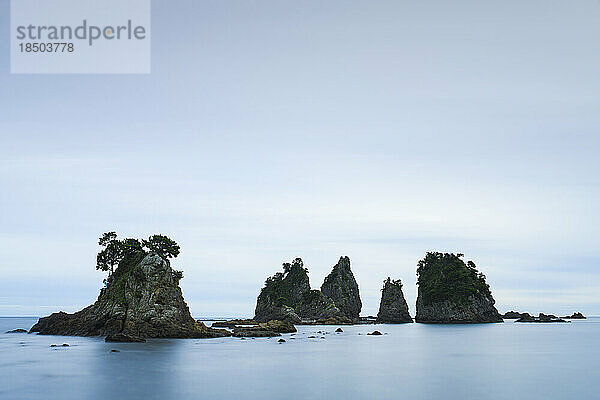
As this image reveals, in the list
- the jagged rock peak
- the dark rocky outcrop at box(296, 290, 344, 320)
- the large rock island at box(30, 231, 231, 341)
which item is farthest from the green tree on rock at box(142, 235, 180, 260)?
the dark rocky outcrop at box(296, 290, 344, 320)

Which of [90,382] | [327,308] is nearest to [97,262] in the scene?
[90,382]

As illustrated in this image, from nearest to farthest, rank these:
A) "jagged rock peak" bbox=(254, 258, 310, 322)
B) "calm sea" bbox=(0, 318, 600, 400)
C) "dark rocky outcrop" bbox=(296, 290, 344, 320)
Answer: "calm sea" bbox=(0, 318, 600, 400), "jagged rock peak" bbox=(254, 258, 310, 322), "dark rocky outcrop" bbox=(296, 290, 344, 320)

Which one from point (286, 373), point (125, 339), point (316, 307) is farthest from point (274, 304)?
point (286, 373)

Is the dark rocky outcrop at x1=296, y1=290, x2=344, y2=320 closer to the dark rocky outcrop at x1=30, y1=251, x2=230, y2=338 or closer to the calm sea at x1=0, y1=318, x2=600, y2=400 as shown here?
the dark rocky outcrop at x1=30, y1=251, x2=230, y2=338

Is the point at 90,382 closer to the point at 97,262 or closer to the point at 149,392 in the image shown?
the point at 149,392

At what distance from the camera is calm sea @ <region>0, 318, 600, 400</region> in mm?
41750

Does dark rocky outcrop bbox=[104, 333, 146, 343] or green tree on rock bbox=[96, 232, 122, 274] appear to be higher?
green tree on rock bbox=[96, 232, 122, 274]

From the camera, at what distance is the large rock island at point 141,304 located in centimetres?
9006

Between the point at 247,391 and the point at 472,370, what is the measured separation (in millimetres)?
26341

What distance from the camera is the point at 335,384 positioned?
4603 cm

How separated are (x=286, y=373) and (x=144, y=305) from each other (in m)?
44.2

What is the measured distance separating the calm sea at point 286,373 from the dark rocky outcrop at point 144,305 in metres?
10.2

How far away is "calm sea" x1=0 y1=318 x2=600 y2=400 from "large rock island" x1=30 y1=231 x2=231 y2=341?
10159 mm

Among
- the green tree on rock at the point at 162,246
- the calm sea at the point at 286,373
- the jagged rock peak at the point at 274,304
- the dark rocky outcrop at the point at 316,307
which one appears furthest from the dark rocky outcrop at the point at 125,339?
the dark rocky outcrop at the point at 316,307
